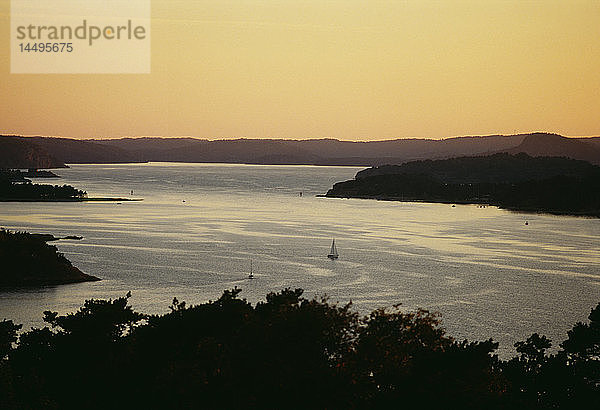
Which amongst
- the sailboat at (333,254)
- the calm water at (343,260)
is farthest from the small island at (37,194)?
the sailboat at (333,254)

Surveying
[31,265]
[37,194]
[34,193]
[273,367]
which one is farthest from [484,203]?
[273,367]

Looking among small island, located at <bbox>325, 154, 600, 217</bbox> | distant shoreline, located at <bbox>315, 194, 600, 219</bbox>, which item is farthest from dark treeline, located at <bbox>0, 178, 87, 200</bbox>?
small island, located at <bbox>325, 154, 600, 217</bbox>

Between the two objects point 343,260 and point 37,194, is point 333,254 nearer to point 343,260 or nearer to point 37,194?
point 343,260

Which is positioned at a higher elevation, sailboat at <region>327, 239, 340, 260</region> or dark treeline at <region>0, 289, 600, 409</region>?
dark treeline at <region>0, 289, 600, 409</region>

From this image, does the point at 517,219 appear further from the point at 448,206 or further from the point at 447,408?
the point at 447,408

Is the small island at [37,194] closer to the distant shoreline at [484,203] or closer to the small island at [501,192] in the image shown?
the distant shoreline at [484,203]

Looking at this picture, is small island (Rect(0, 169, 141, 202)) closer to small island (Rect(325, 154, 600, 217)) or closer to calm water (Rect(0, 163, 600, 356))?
calm water (Rect(0, 163, 600, 356))
